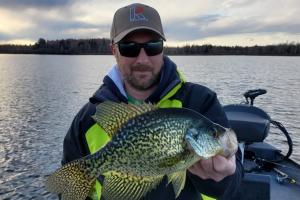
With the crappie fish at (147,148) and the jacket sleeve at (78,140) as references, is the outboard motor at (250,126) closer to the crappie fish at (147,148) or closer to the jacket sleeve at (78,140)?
the jacket sleeve at (78,140)

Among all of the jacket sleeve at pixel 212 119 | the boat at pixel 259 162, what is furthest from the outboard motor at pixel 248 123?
the jacket sleeve at pixel 212 119

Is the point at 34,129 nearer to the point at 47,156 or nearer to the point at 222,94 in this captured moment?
the point at 47,156

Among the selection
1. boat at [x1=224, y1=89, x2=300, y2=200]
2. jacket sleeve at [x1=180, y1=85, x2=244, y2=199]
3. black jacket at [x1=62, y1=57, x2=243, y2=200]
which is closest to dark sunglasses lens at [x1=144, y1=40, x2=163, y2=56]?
black jacket at [x1=62, y1=57, x2=243, y2=200]

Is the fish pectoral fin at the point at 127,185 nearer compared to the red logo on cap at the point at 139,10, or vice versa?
the fish pectoral fin at the point at 127,185

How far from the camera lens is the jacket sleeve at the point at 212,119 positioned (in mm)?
3340

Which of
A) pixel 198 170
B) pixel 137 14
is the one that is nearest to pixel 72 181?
pixel 198 170

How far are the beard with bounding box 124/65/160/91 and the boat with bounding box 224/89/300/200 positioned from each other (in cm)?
245

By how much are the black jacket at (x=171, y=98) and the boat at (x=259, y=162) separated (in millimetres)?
1850

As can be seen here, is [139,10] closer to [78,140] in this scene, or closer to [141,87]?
[141,87]

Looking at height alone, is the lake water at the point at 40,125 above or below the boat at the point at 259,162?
below

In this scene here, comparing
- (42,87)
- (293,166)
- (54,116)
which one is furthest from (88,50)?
(293,166)

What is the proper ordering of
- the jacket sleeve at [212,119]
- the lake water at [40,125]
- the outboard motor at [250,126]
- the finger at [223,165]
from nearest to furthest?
the finger at [223,165]
the jacket sleeve at [212,119]
the outboard motor at [250,126]
the lake water at [40,125]

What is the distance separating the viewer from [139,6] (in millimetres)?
3965

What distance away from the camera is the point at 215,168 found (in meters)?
2.92
